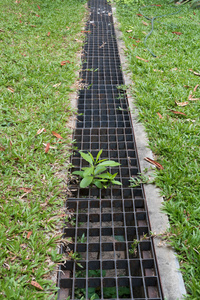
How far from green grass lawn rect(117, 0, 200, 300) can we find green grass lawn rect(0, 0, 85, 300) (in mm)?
875

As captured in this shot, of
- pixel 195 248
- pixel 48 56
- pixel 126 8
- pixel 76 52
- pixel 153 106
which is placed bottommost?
pixel 195 248

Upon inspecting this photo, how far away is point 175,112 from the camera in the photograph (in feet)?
9.69

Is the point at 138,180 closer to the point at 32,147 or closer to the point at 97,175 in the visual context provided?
the point at 97,175

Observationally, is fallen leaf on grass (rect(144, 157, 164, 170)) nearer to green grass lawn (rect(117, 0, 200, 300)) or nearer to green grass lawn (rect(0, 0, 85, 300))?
green grass lawn (rect(117, 0, 200, 300))

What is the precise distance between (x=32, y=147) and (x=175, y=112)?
1.68 metres

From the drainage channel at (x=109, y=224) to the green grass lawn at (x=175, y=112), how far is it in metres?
0.21

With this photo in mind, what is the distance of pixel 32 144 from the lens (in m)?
2.50

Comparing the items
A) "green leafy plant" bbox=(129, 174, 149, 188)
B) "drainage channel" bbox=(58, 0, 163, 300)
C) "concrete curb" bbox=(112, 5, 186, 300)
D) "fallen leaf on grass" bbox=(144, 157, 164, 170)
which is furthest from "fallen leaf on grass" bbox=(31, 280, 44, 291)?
"fallen leaf on grass" bbox=(144, 157, 164, 170)

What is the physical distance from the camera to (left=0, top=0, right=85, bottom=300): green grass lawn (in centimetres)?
162

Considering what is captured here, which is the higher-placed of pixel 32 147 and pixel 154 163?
pixel 32 147

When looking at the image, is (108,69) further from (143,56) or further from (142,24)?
(142,24)

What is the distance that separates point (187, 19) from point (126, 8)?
1658 millimetres

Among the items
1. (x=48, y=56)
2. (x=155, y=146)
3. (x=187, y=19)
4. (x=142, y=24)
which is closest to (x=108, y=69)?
(x=48, y=56)

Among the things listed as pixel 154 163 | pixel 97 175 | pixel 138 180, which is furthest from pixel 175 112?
pixel 97 175
